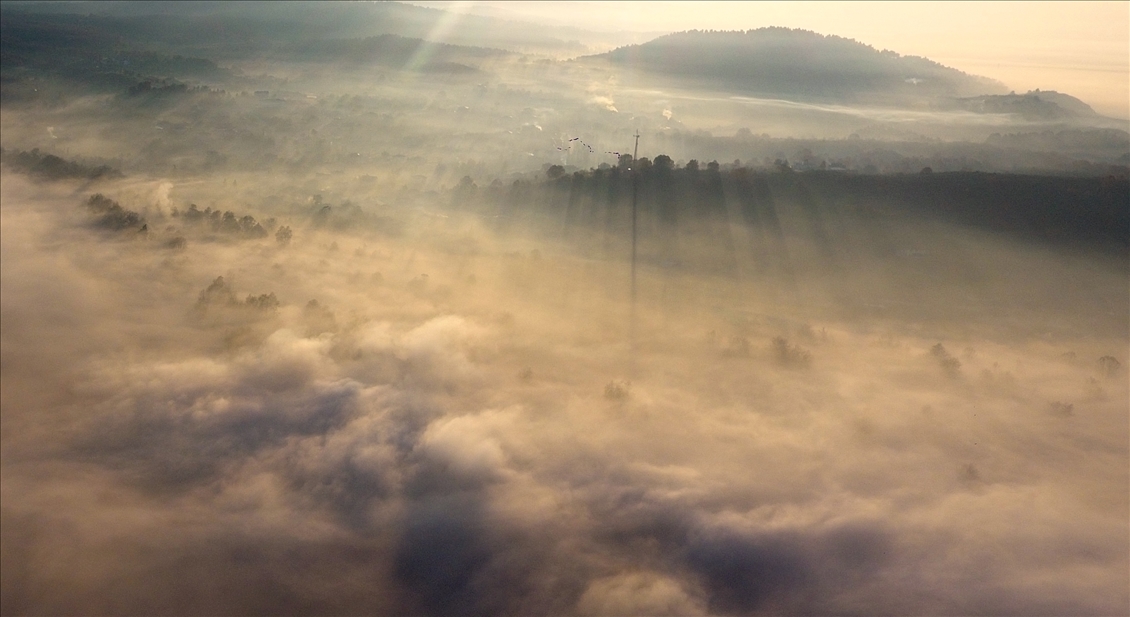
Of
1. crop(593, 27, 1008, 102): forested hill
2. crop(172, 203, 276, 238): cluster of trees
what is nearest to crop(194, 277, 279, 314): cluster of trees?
crop(172, 203, 276, 238): cluster of trees

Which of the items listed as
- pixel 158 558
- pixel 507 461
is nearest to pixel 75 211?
pixel 158 558

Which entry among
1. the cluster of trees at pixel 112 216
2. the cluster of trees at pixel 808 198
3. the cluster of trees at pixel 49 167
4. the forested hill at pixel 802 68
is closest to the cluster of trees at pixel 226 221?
the cluster of trees at pixel 112 216

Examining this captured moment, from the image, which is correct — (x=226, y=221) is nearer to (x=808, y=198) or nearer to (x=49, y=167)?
(x=49, y=167)

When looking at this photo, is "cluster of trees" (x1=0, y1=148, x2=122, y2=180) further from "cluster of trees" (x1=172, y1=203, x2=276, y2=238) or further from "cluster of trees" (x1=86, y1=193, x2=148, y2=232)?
"cluster of trees" (x1=172, y1=203, x2=276, y2=238)

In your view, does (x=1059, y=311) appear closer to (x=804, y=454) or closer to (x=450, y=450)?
(x=804, y=454)

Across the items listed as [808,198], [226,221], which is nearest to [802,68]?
[808,198]

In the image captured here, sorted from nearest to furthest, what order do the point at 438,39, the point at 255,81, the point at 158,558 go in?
1. the point at 158,558
2. the point at 255,81
3. the point at 438,39
